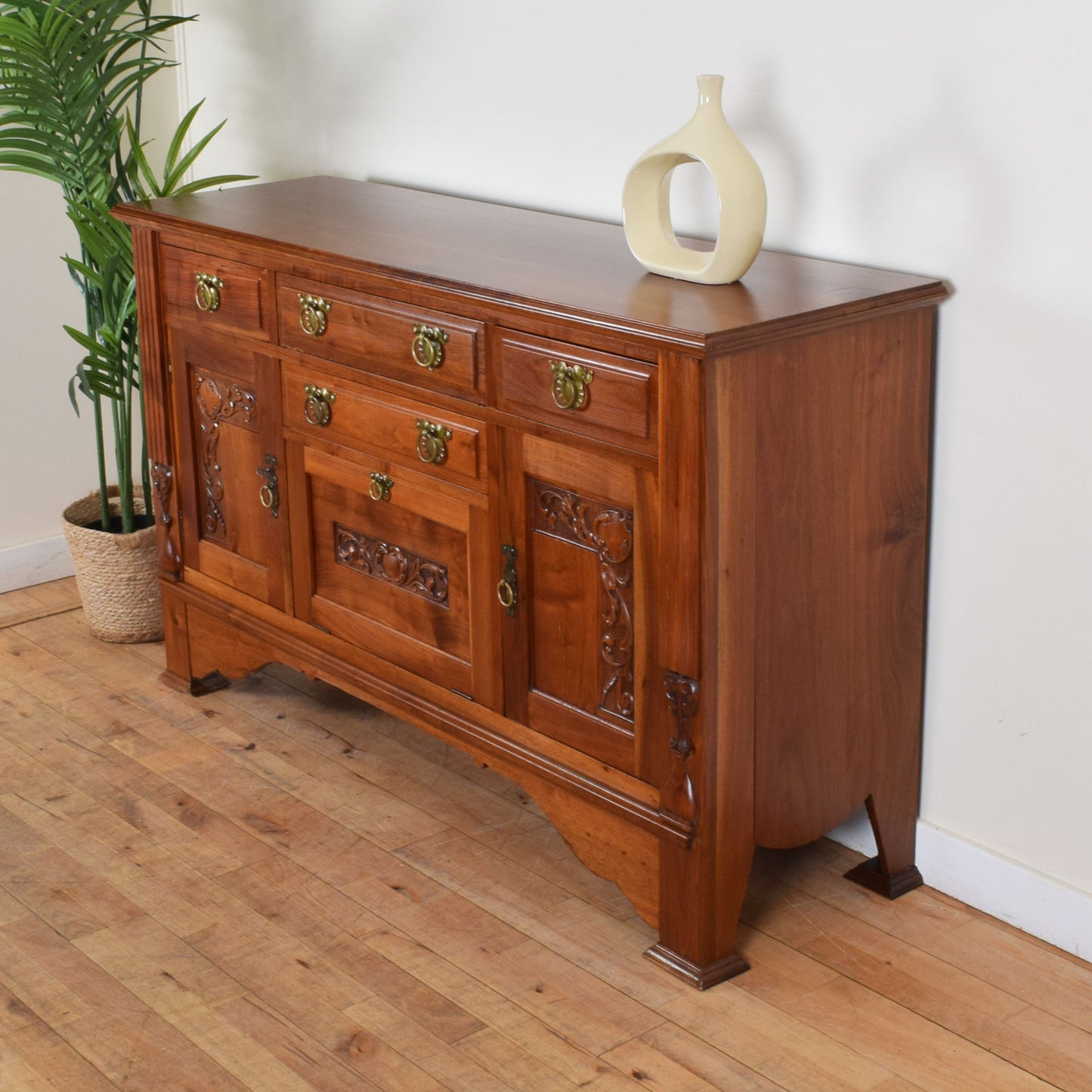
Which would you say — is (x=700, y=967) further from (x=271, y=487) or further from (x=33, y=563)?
(x=33, y=563)

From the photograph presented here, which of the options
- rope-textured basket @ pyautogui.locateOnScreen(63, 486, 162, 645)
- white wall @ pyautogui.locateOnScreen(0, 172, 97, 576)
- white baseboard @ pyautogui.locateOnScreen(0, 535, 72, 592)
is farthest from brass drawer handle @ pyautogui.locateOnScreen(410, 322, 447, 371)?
white baseboard @ pyautogui.locateOnScreen(0, 535, 72, 592)

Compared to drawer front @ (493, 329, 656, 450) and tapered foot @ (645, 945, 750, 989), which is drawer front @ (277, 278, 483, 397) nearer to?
drawer front @ (493, 329, 656, 450)

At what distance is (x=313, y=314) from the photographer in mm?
2539

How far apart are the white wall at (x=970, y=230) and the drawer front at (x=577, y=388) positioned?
1.76ft

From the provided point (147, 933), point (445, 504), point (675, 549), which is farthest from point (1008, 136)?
point (147, 933)

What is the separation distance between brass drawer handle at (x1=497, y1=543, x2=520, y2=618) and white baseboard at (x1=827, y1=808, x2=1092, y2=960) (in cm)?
71

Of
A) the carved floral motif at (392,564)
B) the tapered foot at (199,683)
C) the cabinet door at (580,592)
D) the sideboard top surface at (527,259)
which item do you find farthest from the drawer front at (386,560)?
the tapered foot at (199,683)

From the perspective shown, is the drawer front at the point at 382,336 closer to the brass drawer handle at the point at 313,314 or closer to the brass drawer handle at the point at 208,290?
the brass drawer handle at the point at 313,314

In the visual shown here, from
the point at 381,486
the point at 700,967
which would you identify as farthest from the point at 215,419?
the point at 700,967

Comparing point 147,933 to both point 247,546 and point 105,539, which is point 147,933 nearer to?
point 247,546

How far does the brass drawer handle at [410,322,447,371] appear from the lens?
7.56 feet

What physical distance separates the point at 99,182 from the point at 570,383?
152cm

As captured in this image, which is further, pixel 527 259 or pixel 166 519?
pixel 166 519

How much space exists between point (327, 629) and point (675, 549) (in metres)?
0.95
